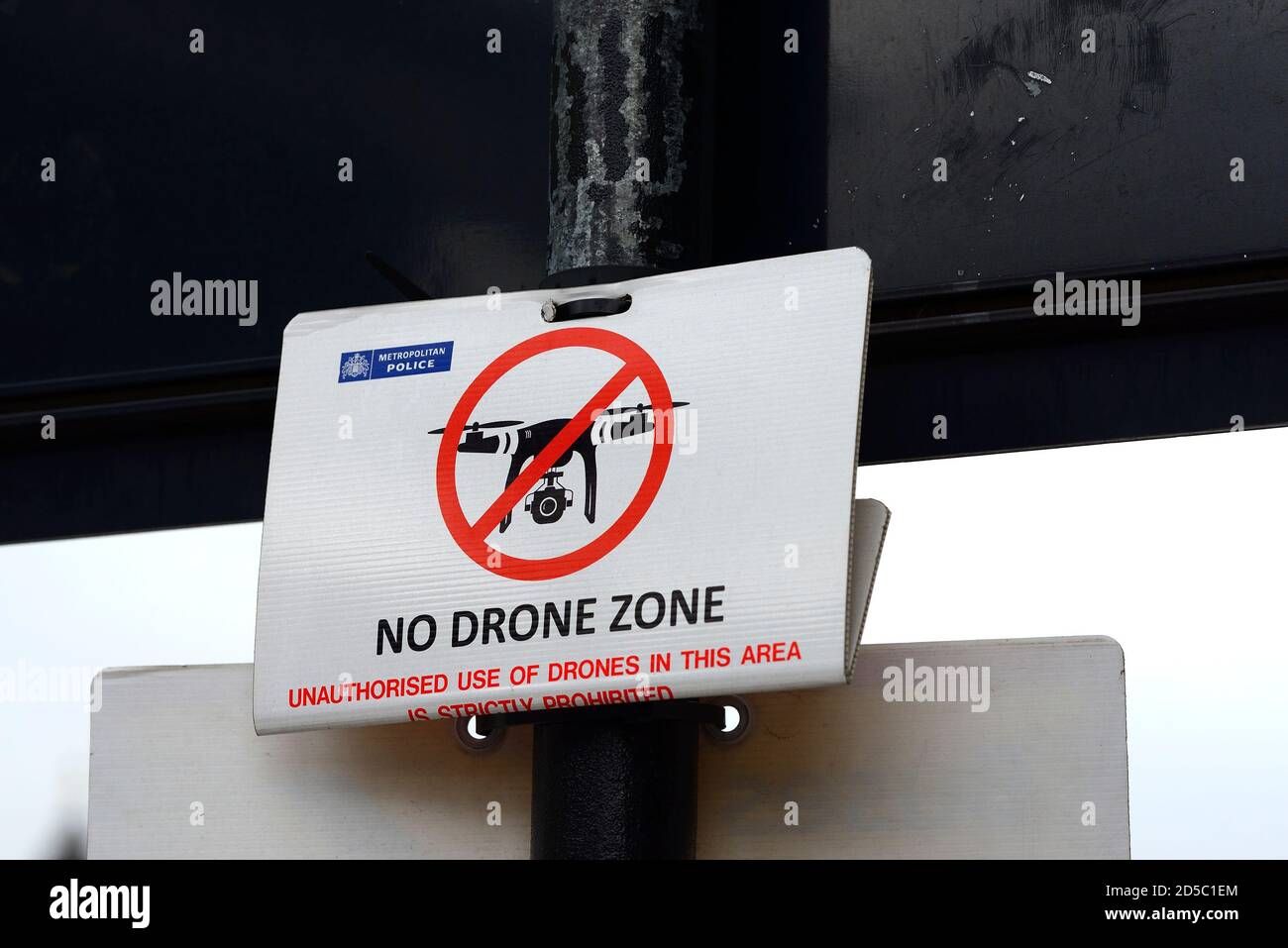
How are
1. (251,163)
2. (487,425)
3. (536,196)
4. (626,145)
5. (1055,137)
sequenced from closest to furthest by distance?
(487,425) < (626,145) < (1055,137) < (536,196) < (251,163)

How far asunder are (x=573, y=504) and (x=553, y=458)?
0.05 metres

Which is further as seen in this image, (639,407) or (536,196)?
(536,196)

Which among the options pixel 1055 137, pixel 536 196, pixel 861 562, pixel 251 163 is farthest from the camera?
pixel 251 163

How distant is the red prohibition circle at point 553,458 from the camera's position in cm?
148

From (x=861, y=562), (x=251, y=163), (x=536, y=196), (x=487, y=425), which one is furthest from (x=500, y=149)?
(x=861, y=562)

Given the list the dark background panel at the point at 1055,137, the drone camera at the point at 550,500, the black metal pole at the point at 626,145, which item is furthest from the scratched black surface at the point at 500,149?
the drone camera at the point at 550,500

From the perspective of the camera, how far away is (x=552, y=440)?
5.01 ft

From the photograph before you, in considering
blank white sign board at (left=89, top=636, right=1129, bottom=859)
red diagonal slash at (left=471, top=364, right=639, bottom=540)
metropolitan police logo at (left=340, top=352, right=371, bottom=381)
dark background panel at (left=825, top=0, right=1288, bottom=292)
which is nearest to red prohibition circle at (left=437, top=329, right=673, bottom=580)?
red diagonal slash at (left=471, top=364, right=639, bottom=540)

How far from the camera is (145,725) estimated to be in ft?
5.67

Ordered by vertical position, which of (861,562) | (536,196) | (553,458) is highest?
(536,196)

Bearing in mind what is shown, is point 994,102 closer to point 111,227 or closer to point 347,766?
point 347,766

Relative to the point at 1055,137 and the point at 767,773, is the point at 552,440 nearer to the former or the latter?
the point at 767,773

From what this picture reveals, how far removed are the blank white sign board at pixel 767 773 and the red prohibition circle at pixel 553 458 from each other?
233mm
